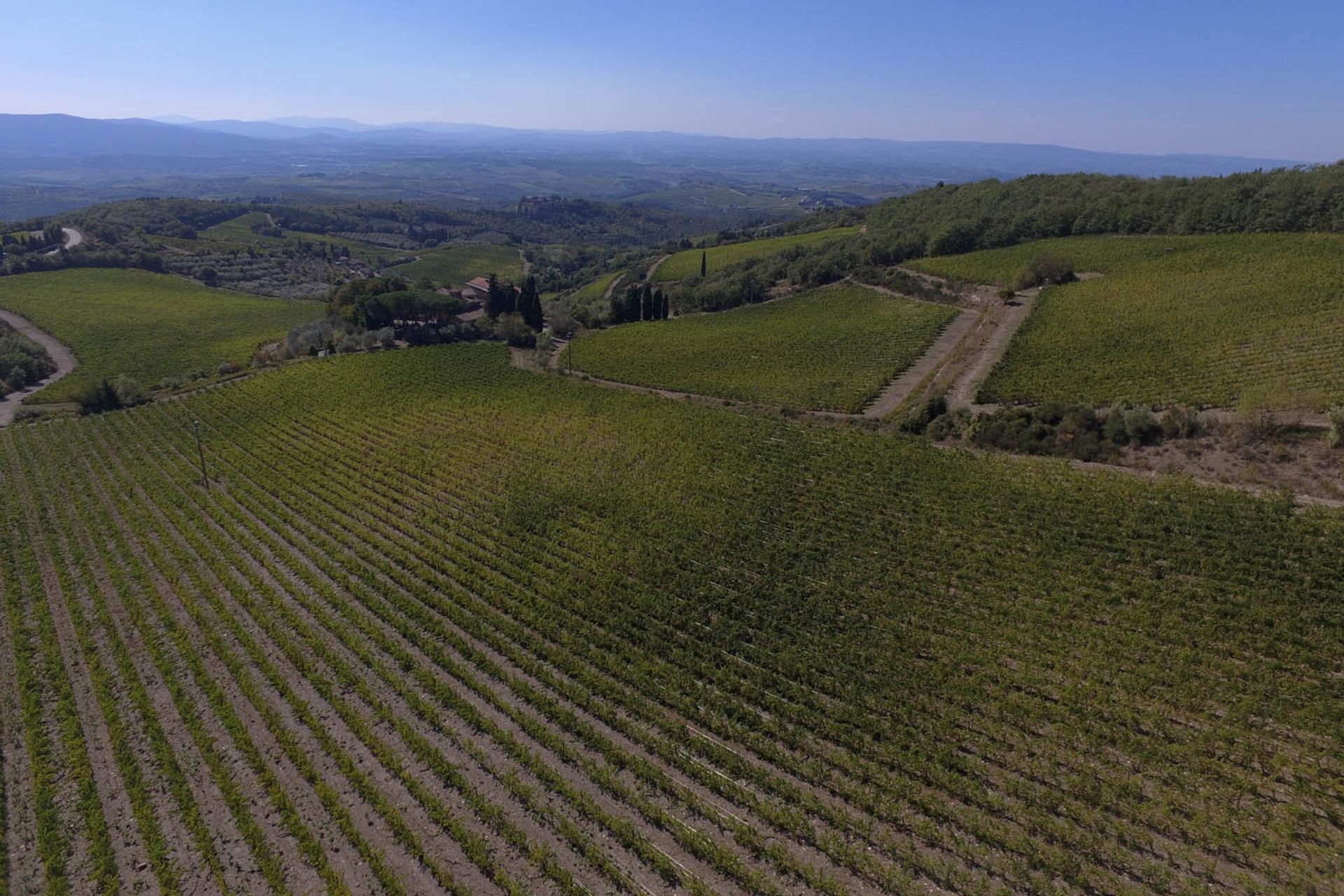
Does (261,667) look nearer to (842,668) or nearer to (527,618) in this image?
(527,618)

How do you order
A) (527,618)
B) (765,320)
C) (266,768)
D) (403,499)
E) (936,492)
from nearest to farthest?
(266,768) < (527,618) < (936,492) < (403,499) < (765,320)

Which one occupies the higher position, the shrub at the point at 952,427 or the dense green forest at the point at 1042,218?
the dense green forest at the point at 1042,218

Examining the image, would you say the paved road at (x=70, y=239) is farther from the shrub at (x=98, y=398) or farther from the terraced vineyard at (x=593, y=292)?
the terraced vineyard at (x=593, y=292)

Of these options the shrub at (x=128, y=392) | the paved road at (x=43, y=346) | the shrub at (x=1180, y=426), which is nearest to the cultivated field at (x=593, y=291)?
the shrub at (x=128, y=392)

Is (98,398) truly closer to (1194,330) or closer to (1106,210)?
(1194,330)

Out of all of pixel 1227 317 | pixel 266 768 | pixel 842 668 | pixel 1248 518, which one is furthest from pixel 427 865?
pixel 1227 317
